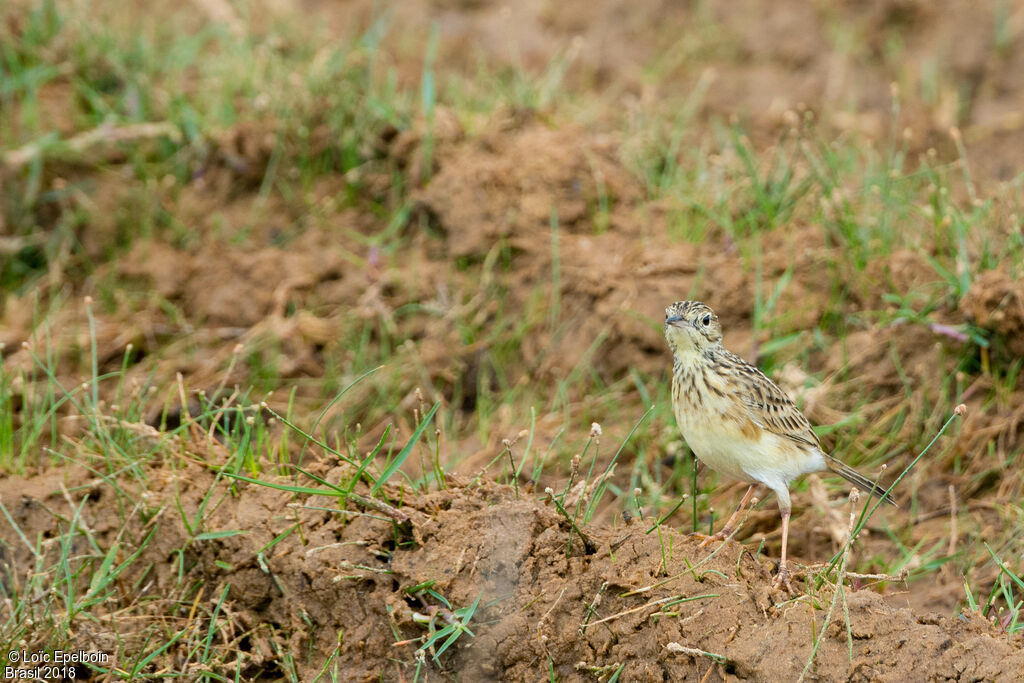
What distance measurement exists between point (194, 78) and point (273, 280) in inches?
80.5

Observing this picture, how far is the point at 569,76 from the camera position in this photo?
961 centimetres

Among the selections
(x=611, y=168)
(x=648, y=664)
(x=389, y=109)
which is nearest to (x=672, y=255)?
(x=611, y=168)

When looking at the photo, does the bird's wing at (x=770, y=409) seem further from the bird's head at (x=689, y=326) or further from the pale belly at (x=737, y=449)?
the bird's head at (x=689, y=326)

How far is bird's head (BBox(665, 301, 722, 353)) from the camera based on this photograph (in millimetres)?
4875

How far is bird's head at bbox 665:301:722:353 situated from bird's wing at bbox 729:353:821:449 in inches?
7.5

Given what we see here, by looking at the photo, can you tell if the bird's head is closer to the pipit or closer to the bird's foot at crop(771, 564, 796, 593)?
the pipit

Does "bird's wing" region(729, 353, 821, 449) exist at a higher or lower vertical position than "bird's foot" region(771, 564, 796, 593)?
higher

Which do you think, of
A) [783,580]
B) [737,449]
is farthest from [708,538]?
[737,449]

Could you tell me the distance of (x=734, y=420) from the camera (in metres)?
4.60

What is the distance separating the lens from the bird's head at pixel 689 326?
4.88 m

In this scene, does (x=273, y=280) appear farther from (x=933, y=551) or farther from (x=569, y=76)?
(x=933, y=551)

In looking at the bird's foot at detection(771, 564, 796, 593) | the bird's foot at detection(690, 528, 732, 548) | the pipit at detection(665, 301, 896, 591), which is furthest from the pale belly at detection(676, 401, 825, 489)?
the bird's foot at detection(771, 564, 796, 593)

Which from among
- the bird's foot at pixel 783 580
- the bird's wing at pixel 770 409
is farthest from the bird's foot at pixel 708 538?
the bird's wing at pixel 770 409

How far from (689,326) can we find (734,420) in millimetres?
486
